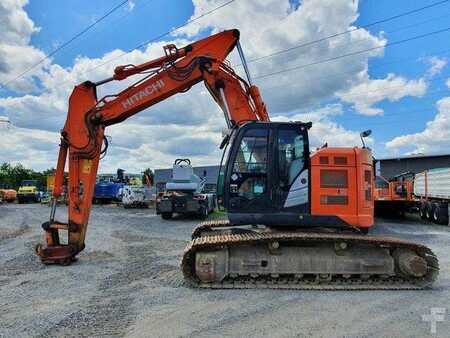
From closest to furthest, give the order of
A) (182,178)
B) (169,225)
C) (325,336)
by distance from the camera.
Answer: (325,336), (169,225), (182,178)

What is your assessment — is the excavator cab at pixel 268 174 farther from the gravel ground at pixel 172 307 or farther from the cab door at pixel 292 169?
the gravel ground at pixel 172 307

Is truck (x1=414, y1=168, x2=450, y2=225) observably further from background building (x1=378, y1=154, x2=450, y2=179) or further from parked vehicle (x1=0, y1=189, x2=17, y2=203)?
parked vehicle (x1=0, y1=189, x2=17, y2=203)

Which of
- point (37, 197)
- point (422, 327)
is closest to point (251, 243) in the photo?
point (422, 327)

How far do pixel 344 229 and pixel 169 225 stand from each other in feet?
35.4

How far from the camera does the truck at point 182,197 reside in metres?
20.0

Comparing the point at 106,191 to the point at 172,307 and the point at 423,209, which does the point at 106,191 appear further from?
the point at 172,307

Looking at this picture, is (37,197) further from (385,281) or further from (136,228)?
(385,281)

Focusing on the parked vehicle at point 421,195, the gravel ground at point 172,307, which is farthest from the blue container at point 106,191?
the gravel ground at point 172,307

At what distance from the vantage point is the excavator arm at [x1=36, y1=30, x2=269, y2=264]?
30.2 ft

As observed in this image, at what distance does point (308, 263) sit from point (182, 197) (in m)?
13.2

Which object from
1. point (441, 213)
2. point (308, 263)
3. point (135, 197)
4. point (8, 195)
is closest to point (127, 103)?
point (308, 263)

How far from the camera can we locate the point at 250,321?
18.3 feet

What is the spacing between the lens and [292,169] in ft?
25.6

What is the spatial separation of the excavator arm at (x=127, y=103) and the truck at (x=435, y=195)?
13.0 metres
